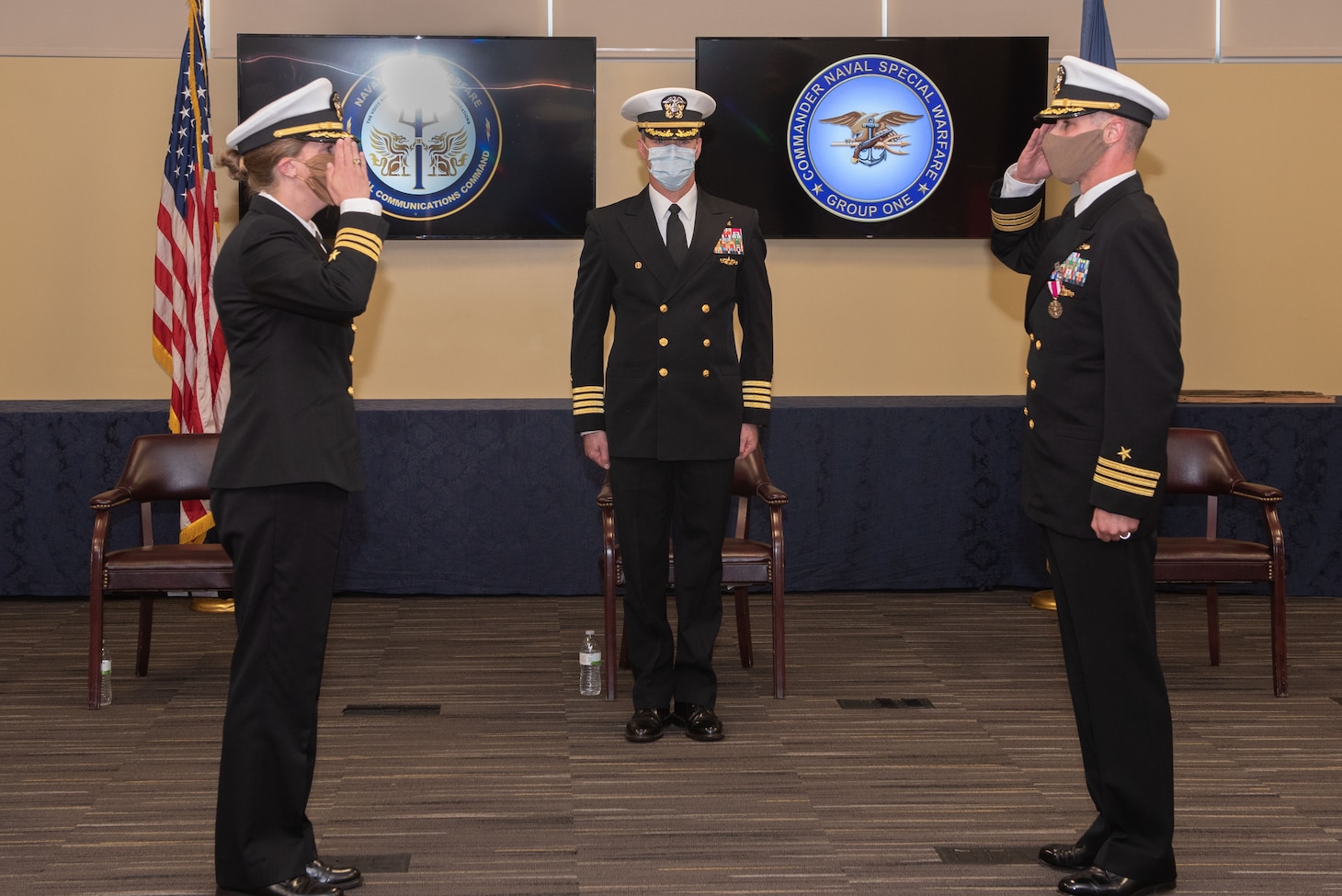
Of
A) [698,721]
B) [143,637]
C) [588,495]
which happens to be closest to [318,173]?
[698,721]

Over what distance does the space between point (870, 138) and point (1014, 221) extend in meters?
3.33

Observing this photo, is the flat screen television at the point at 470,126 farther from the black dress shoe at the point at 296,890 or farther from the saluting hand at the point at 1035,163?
the black dress shoe at the point at 296,890

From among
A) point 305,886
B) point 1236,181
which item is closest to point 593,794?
point 305,886

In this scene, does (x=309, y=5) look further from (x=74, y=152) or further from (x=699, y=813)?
(x=699, y=813)

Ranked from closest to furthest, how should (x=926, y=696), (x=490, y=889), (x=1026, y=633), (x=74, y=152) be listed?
1. (x=490, y=889)
2. (x=926, y=696)
3. (x=1026, y=633)
4. (x=74, y=152)

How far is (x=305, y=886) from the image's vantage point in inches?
106

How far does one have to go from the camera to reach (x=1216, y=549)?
4.48 metres

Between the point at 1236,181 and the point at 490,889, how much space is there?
525cm

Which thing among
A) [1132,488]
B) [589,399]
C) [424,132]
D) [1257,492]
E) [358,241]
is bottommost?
[1257,492]

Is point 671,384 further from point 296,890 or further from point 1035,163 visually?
point 296,890

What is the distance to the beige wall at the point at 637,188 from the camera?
606 centimetres

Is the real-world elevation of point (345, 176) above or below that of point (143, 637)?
above

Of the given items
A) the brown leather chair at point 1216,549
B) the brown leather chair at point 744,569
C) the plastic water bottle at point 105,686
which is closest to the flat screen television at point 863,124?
the brown leather chair at point 1216,549

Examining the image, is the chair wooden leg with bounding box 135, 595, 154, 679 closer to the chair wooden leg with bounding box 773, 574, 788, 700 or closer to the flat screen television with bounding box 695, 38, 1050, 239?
the chair wooden leg with bounding box 773, 574, 788, 700
